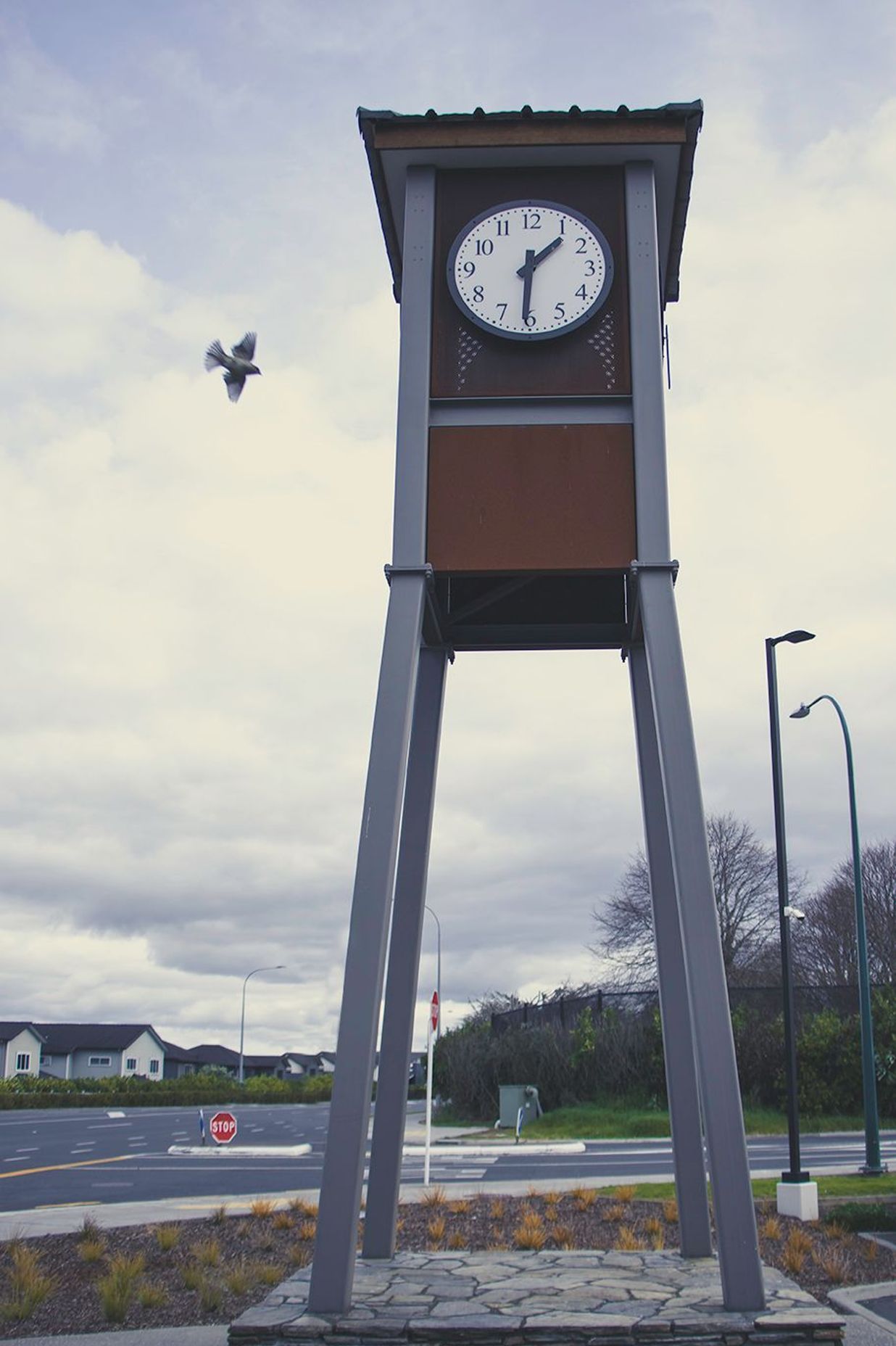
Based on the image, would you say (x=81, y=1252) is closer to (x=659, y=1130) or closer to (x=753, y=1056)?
(x=659, y=1130)

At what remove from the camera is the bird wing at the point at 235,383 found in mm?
10375

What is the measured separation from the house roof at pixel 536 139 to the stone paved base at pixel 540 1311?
812cm

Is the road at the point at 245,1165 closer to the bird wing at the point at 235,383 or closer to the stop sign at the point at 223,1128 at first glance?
the stop sign at the point at 223,1128

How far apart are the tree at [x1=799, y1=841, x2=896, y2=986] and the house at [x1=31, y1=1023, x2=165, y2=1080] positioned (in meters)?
61.8

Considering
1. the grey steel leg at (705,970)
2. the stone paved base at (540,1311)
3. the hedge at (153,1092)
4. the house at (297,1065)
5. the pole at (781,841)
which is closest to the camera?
the stone paved base at (540,1311)

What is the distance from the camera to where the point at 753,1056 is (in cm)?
3278

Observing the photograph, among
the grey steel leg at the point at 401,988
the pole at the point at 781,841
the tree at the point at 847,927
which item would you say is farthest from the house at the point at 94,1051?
the grey steel leg at the point at 401,988

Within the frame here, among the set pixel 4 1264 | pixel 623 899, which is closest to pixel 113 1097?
pixel 623 899

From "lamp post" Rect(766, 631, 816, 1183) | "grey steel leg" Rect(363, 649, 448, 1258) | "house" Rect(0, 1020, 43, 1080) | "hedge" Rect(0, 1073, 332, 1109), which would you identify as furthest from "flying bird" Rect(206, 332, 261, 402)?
"house" Rect(0, 1020, 43, 1080)

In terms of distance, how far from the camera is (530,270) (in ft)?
31.9

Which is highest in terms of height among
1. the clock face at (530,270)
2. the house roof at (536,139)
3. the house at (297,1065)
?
the house roof at (536,139)

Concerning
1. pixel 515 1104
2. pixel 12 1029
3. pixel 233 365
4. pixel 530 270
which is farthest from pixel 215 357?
pixel 12 1029

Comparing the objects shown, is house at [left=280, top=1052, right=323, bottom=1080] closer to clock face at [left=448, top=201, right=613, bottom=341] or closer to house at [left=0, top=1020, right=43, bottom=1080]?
house at [left=0, top=1020, right=43, bottom=1080]

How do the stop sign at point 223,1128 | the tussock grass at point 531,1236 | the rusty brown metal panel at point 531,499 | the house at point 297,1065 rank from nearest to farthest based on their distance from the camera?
the rusty brown metal panel at point 531,499, the tussock grass at point 531,1236, the stop sign at point 223,1128, the house at point 297,1065
